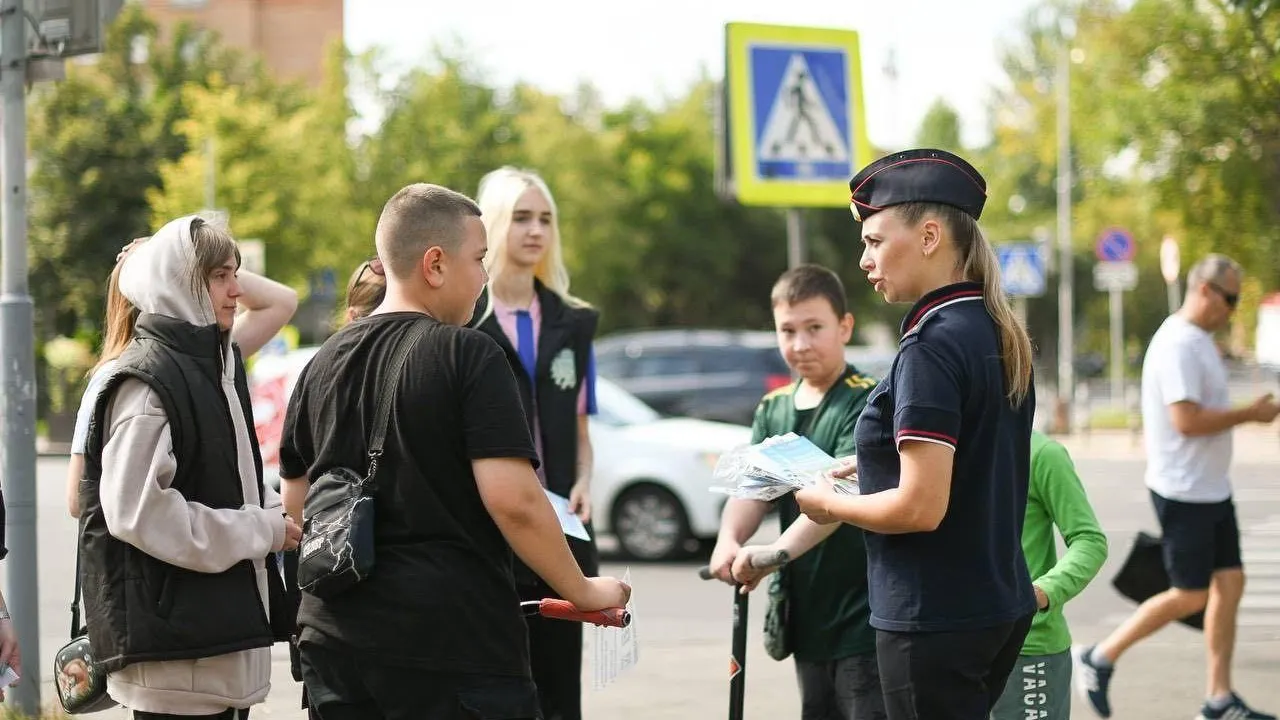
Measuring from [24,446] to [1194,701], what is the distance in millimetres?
5180

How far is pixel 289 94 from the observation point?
56.4 m

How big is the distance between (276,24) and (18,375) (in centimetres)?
6715

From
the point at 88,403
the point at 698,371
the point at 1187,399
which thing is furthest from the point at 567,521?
the point at 698,371

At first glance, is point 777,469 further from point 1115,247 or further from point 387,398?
point 1115,247

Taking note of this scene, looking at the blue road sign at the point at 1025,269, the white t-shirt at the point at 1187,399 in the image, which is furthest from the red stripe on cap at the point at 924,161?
the blue road sign at the point at 1025,269

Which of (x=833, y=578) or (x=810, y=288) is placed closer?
(x=833, y=578)

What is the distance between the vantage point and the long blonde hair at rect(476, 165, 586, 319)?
513 cm

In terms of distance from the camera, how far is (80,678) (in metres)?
3.68

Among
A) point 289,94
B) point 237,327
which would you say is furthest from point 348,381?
point 289,94

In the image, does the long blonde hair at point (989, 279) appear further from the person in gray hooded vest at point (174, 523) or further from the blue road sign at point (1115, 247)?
Answer: the blue road sign at point (1115, 247)

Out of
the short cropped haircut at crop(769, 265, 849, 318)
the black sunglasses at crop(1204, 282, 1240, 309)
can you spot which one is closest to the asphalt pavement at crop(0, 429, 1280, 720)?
the short cropped haircut at crop(769, 265, 849, 318)

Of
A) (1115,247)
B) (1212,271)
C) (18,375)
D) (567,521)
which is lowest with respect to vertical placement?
(567,521)

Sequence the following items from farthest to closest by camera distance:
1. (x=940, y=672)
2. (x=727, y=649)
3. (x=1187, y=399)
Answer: (x=727, y=649) → (x=1187, y=399) → (x=940, y=672)

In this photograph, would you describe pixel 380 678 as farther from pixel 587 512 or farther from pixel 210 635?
pixel 587 512
